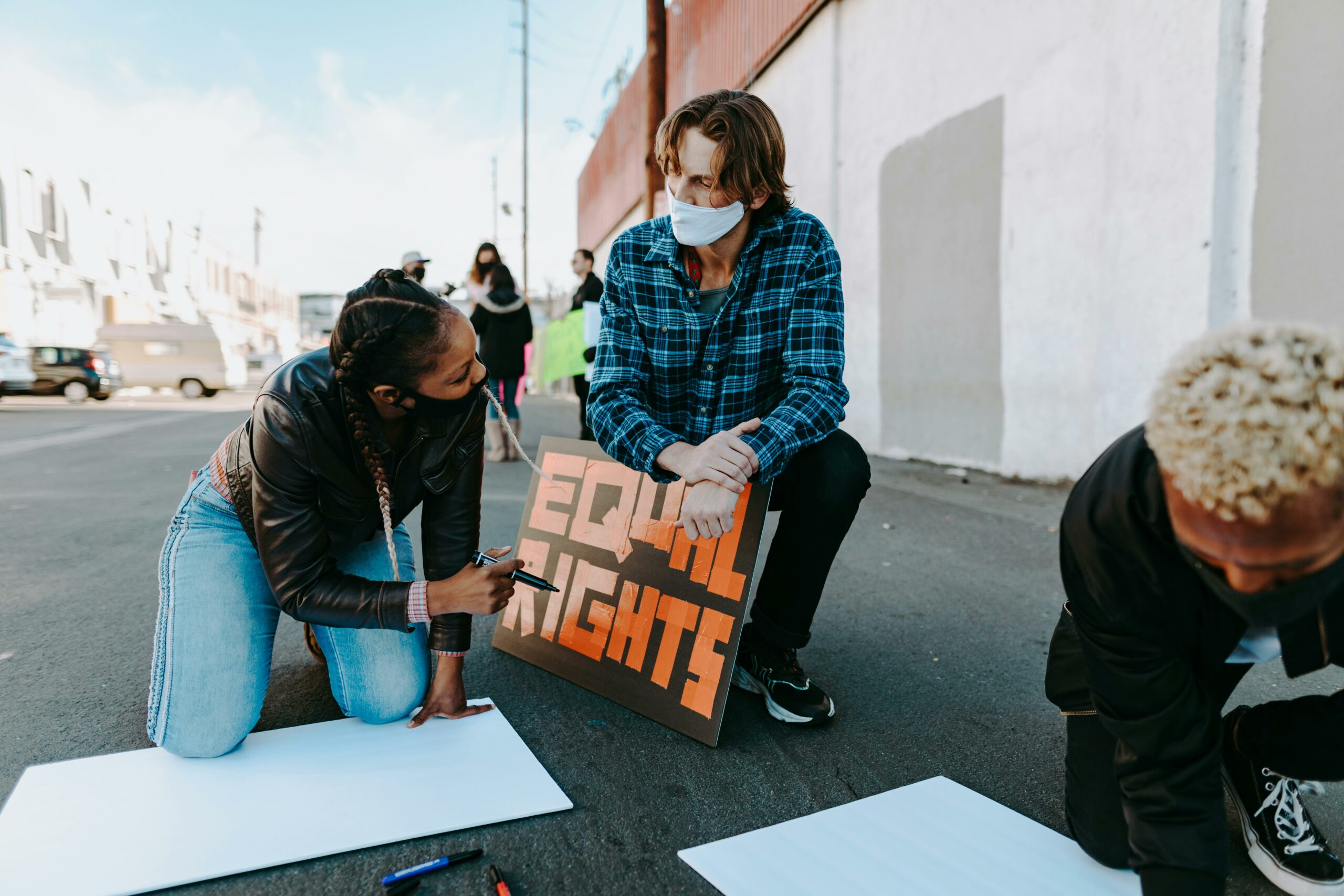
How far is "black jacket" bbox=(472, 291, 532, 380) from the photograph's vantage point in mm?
6914

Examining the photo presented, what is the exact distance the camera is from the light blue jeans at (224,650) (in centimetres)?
181

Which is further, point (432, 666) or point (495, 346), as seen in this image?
point (495, 346)

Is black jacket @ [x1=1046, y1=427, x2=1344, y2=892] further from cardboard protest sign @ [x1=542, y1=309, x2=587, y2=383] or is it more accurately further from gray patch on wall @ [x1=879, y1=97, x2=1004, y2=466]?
gray patch on wall @ [x1=879, y1=97, x2=1004, y2=466]

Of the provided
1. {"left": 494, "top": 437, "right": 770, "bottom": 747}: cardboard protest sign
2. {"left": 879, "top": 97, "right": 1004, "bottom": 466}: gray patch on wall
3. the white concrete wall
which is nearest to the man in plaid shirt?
{"left": 494, "top": 437, "right": 770, "bottom": 747}: cardboard protest sign

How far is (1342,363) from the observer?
2.66 ft

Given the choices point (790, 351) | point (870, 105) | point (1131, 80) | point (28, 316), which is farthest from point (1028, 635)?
point (28, 316)

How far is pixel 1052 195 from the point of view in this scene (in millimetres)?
5914

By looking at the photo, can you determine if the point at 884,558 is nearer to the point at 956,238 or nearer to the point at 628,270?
the point at 628,270

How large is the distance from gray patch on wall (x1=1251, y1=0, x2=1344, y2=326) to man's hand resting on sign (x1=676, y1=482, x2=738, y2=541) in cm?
386

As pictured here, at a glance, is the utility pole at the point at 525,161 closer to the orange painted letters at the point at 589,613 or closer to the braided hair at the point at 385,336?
the orange painted letters at the point at 589,613

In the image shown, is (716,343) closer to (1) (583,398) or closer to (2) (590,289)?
(2) (590,289)

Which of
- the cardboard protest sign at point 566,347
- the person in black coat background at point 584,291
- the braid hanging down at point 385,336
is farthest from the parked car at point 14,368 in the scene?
the braid hanging down at point 385,336

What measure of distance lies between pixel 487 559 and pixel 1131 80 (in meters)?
5.39

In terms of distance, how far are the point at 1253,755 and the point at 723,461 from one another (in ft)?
3.90
